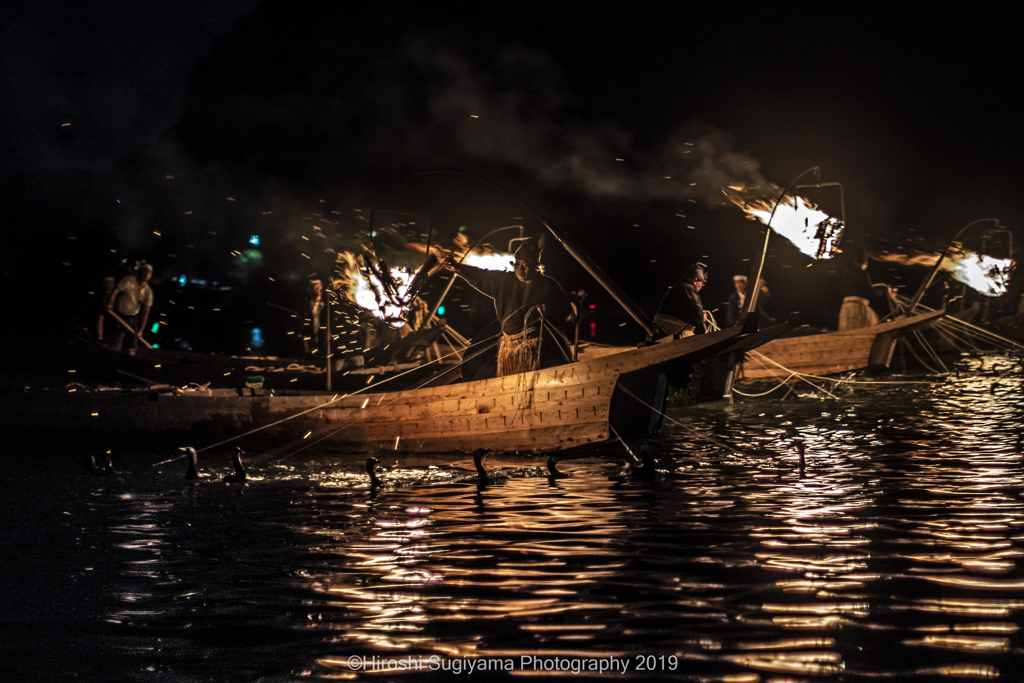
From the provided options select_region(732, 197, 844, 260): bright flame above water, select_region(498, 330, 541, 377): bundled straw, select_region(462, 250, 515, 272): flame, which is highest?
select_region(732, 197, 844, 260): bright flame above water

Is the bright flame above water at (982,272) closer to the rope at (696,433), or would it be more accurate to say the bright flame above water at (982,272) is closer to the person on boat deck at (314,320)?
the rope at (696,433)

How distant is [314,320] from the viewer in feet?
52.7

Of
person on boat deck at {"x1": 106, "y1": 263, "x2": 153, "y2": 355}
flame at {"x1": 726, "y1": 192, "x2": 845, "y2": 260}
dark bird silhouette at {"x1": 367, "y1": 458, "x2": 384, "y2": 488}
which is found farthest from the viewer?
person on boat deck at {"x1": 106, "y1": 263, "x2": 153, "y2": 355}

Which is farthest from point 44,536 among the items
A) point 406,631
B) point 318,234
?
point 318,234

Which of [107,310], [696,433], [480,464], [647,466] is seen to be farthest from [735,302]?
[107,310]

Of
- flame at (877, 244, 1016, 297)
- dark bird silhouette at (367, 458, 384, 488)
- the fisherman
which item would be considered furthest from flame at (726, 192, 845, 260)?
flame at (877, 244, 1016, 297)

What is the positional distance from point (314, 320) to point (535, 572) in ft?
39.0

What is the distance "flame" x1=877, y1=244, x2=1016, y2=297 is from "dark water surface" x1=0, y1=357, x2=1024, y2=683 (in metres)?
15.8

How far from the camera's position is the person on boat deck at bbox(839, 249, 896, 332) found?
18.7 metres

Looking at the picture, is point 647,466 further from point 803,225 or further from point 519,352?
point 803,225

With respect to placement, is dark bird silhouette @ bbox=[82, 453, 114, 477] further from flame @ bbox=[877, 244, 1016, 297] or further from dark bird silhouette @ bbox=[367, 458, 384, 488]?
flame @ bbox=[877, 244, 1016, 297]

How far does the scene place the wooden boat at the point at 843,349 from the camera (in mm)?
16953

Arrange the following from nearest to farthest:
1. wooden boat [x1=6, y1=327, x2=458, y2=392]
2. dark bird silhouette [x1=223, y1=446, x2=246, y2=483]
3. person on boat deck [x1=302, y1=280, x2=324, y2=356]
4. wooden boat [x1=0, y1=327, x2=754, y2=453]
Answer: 1. dark bird silhouette [x1=223, y1=446, x2=246, y2=483]
2. wooden boat [x1=0, y1=327, x2=754, y2=453]
3. wooden boat [x1=6, y1=327, x2=458, y2=392]
4. person on boat deck [x1=302, y1=280, x2=324, y2=356]

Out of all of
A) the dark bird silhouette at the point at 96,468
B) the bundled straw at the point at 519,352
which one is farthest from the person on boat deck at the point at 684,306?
the dark bird silhouette at the point at 96,468
